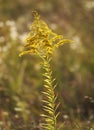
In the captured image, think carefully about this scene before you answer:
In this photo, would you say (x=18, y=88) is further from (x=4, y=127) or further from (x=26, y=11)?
(x=26, y=11)

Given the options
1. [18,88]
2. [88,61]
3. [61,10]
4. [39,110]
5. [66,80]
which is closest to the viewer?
[39,110]

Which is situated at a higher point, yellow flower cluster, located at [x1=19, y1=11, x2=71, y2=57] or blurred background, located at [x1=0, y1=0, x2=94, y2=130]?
blurred background, located at [x1=0, y1=0, x2=94, y2=130]

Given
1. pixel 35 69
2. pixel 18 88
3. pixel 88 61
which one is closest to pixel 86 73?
pixel 88 61

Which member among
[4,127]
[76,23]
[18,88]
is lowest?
[4,127]

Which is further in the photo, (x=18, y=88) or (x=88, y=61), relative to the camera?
(x=88, y=61)

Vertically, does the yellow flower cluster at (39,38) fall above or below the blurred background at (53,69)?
below

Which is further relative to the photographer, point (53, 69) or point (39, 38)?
point (53, 69)

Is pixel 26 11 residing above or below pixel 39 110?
above

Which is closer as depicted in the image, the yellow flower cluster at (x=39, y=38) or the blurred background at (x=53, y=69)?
the yellow flower cluster at (x=39, y=38)
